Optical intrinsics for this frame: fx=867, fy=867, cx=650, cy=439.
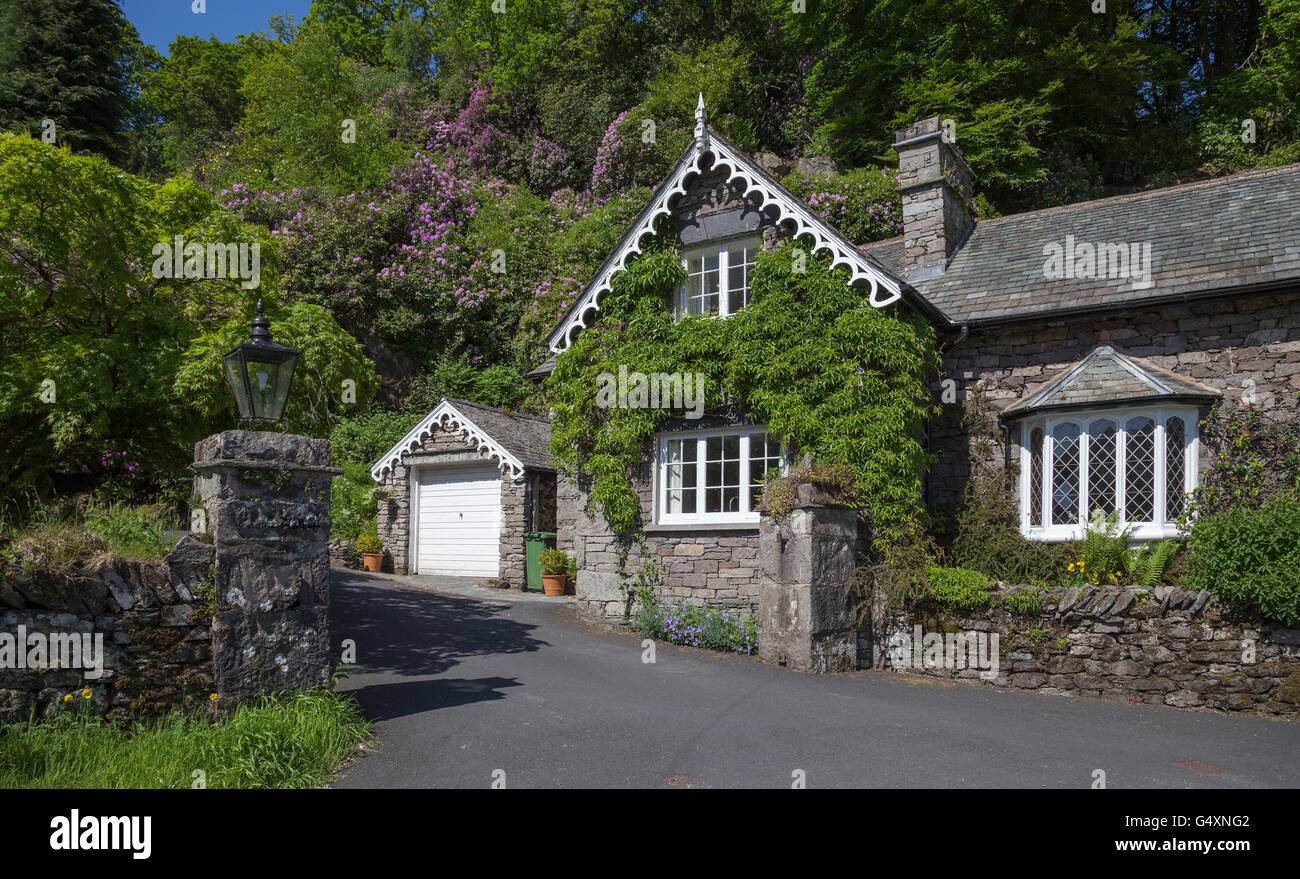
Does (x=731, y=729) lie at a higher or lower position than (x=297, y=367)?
lower

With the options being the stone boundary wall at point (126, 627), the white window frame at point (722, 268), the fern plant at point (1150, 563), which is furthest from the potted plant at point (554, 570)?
the stone boundary wall at point (126, 627)

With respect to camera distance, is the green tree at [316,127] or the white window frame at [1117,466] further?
the green tree at [316,127]

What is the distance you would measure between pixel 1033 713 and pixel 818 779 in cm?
352

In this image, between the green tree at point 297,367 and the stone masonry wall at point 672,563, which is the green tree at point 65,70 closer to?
the green tree at point 297,367

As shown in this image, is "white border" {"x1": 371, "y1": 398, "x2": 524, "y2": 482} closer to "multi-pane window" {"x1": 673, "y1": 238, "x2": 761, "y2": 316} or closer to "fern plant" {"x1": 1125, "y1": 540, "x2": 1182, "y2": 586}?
"multi-pane window" {"x1": 673, "y1": 238, "x2": 761, "y2": 316}

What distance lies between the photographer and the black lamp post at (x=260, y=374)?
6734 millimetres

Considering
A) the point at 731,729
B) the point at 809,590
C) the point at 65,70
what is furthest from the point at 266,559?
the point at 65,70

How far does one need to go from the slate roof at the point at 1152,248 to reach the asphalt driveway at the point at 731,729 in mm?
5757

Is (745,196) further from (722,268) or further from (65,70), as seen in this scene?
(65,70)

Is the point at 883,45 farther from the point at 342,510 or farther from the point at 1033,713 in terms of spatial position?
the point at 1033,713

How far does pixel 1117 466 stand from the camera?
37.8ft

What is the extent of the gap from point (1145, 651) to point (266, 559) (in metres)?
8.63
